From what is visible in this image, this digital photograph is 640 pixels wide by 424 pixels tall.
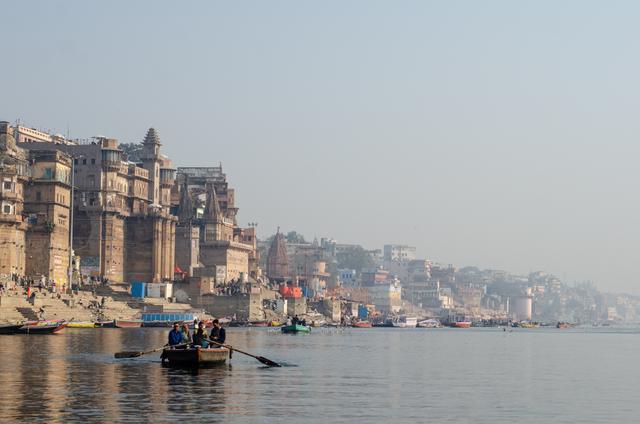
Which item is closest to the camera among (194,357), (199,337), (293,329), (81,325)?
(194,357)

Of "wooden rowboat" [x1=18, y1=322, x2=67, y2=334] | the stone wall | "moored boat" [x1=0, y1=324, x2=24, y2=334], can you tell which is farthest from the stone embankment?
"wooden rowboat" [x1=18, y1=322, x2=67, y2=334]

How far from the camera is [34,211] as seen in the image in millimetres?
156125

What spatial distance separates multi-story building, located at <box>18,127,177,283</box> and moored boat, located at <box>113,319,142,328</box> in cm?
1845

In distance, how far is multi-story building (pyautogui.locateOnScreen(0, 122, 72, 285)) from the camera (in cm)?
14350

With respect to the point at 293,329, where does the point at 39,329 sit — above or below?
below

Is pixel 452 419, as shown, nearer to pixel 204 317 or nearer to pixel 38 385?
pixel 38 385

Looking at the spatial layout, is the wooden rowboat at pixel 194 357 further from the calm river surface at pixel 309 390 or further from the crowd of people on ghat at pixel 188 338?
the calm river surface at pixel 309 390

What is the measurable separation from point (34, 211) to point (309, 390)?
103638 millimetres

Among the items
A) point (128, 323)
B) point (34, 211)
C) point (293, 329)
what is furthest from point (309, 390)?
point (34, 211)

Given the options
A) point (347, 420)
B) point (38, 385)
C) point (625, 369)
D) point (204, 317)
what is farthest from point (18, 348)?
point (204, 317)

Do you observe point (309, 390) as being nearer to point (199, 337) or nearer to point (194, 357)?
point (194, 357)

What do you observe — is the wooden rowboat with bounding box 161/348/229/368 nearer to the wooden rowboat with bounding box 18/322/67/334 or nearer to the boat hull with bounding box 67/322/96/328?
the wooden rowboat with bounding box 18/322/67/334

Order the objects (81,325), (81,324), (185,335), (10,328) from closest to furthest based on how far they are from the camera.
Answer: (185,335) → (10,328) → (81,325) → (81,324)

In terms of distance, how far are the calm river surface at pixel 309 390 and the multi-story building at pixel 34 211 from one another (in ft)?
184
